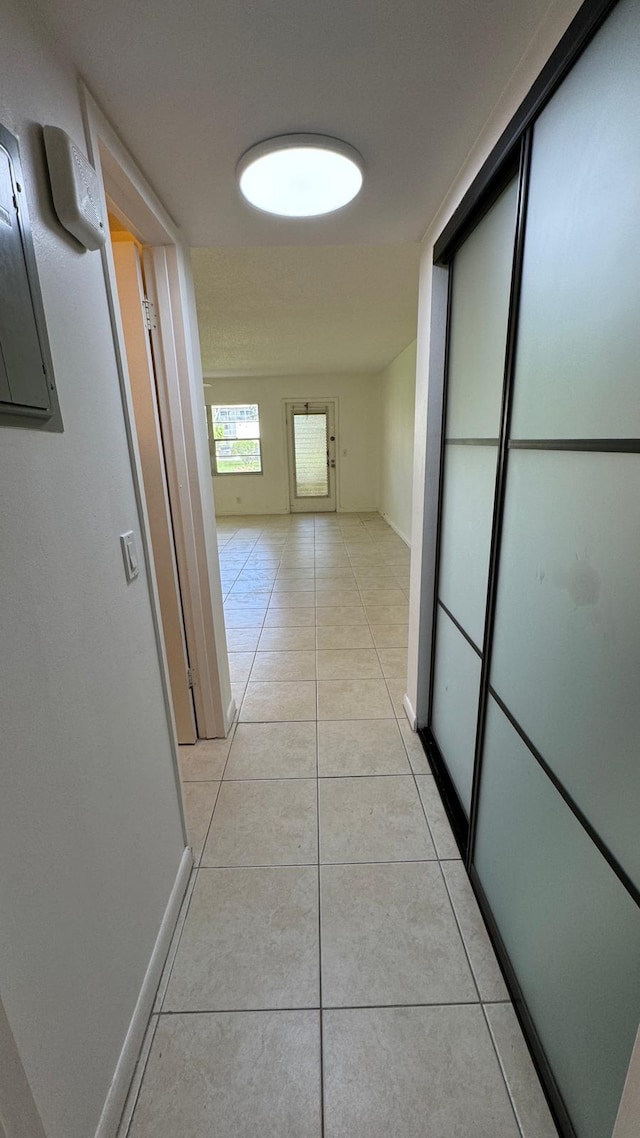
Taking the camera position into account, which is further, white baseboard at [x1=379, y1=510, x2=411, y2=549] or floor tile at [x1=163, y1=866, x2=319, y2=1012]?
white baseboard at [x1=379, y1=510, x2=411, y2=549]

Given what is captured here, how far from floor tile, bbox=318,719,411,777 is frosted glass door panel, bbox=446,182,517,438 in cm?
143

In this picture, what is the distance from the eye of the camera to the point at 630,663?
0.66 meters

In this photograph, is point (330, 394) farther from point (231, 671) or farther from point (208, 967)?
point (208, 967)

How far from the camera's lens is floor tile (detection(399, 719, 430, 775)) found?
6.22 feet

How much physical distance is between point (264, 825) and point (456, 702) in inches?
34.4

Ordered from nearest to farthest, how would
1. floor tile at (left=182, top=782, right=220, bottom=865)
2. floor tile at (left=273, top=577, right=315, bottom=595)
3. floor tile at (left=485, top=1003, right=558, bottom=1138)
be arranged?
floor tile at (left=485, top=1003, right=558, bottom=1138) → floor tile at (left=182, top=782, right=220, bottom=865) → floor tile at (left=273, top=577, right=315, bottom=595)

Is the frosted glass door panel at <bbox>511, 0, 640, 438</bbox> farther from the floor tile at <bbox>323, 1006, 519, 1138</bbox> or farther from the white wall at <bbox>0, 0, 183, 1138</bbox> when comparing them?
the floor tile at <bbox>323, 1006, 519, 1138</bbox>

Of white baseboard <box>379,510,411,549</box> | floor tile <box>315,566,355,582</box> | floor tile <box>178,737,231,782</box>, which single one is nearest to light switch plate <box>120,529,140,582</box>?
floor tile <box>178,737,231,782</box>

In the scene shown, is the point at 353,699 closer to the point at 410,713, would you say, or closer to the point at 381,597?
the point at 410,713

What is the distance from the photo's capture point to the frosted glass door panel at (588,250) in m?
0.65

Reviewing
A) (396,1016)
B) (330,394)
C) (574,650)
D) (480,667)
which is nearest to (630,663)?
(574,650)

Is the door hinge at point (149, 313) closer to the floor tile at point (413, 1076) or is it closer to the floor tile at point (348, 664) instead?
the floor tile at point (348, 664)

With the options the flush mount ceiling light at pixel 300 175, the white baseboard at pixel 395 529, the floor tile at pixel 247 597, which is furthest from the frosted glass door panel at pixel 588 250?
the white baseboard at pixel 395 529

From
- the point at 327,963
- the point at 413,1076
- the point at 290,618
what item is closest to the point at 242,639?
the point at 290,618
